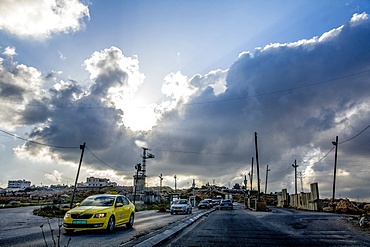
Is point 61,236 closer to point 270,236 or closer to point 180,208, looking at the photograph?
point 270,236

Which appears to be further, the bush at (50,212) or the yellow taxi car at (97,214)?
the bush at (50,212)

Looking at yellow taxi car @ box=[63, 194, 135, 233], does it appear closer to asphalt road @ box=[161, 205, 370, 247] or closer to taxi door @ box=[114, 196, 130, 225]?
taxi door @ box=[114, 196, 130, 225]

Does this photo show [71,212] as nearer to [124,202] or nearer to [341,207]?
[124,202]

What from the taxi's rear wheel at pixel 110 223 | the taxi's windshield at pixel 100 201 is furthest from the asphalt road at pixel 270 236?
the taxi's windshield at pixel 100 201

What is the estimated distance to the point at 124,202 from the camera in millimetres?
15406

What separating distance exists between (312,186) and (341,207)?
5133mm

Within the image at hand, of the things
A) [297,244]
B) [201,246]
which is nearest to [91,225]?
[201,246]

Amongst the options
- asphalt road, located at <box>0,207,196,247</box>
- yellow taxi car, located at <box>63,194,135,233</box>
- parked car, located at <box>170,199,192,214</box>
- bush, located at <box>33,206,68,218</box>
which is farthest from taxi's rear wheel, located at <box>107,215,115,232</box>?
parked car, located at <box>170,199,192,214</box>

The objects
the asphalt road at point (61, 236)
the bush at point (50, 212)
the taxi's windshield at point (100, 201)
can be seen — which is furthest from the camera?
the bush at point (50, 212)

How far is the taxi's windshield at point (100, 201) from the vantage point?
1380 cm

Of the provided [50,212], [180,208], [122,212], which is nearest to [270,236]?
[122,212]

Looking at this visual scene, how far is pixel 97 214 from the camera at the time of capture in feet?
41.4

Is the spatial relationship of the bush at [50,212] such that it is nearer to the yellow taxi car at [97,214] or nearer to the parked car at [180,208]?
the parked car at [180,208]

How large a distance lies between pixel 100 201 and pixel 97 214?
57.2 inches
